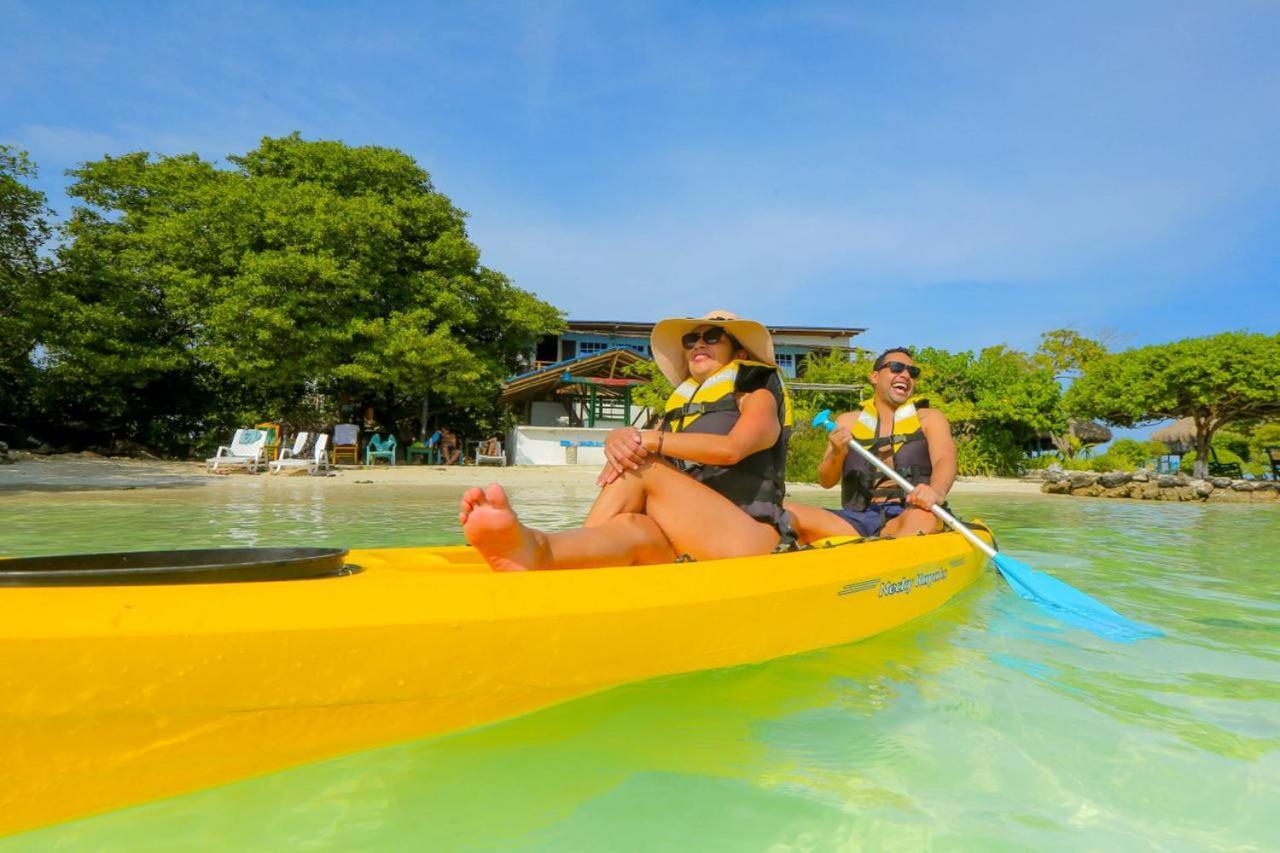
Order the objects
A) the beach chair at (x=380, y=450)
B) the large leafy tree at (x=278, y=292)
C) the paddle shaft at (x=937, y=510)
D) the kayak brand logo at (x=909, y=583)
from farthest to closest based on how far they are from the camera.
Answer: the beach chair at (x=380, y=450), the large leafy tree at (x=278, y=292), the paddle shaft at (x=937, y=510), the kayak brand logo at (x=909, y=583)

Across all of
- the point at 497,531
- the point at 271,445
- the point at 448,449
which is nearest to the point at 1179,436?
A: the point at 448,449

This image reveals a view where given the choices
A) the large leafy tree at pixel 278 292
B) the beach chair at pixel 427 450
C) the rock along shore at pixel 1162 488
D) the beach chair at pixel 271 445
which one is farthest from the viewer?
the beach chair at pixel 427 450

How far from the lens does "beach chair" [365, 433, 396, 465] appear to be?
57.6 feet

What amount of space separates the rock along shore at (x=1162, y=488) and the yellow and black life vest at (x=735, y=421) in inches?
571

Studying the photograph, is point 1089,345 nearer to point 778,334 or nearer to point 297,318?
point 778,334

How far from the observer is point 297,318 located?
17.2 meters

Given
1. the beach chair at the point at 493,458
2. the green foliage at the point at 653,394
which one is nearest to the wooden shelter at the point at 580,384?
the green foliage at the point at 653,394

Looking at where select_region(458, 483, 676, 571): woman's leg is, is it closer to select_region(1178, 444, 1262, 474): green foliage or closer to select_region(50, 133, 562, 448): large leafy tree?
select_region(50, 133, 562, 448): large leafy tree

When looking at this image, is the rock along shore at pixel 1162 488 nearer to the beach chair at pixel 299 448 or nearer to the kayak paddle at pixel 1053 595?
the kayak paddle at pixel 1053 595

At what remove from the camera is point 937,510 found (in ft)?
12.8

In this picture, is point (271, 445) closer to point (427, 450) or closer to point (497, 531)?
point (427, 450)

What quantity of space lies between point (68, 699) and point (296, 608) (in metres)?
0.42

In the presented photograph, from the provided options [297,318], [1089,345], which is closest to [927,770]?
[297,318]

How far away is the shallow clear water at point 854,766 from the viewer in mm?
1577
